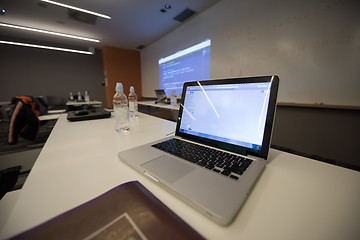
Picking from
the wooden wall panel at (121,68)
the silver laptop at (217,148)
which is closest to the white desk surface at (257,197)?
the silver laptop at (217,148)

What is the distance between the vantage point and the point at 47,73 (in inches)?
197

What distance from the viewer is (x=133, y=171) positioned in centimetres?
42

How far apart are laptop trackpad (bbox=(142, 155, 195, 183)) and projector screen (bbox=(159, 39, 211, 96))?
9.86ft

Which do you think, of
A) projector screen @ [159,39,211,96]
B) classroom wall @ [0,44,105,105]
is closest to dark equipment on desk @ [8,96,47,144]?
projector screen @ [159,39,211,96]

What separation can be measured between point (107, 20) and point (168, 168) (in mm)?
4157

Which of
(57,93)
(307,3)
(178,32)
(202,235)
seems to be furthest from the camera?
(57,93)

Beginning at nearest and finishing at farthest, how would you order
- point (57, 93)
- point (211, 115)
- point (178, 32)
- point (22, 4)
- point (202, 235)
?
point (202, 235), point (211, 115), point (22, 4), point (178, 32), point (57, 93)

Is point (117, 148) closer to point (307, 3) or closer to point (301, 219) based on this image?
point (301, 219)

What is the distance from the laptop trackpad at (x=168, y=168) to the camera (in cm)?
35

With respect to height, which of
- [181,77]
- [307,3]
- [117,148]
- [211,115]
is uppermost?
[307,3]

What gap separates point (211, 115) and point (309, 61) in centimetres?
212

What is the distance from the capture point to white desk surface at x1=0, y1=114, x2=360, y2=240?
0.23m

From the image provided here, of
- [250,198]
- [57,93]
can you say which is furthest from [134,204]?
[57,93]

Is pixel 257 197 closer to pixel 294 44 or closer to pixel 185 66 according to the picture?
pixel 294 44
